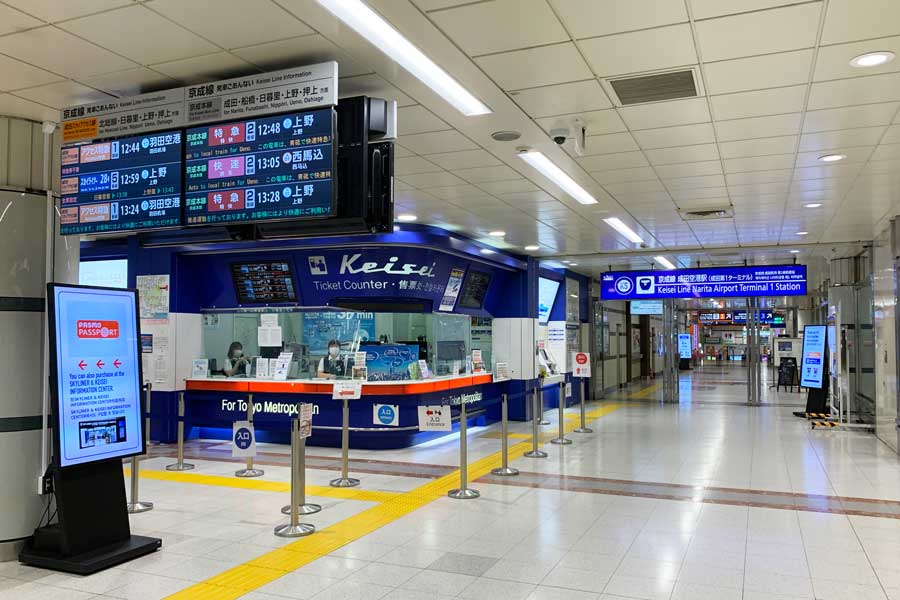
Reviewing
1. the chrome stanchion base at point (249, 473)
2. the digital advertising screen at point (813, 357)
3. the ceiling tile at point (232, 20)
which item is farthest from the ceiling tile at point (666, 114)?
the digital advertising screen at point (813, 357)

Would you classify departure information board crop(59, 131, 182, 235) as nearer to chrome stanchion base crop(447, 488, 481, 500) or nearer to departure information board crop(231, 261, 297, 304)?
chrome stanchion base crop(447, 488, 481, 500)

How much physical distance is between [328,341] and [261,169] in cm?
640

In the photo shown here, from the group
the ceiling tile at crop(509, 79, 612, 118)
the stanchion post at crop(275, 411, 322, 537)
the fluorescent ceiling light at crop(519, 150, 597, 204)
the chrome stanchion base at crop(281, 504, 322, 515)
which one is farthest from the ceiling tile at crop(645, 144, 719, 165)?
the chrome stanchion base at crop(281, 504, 322, 515)

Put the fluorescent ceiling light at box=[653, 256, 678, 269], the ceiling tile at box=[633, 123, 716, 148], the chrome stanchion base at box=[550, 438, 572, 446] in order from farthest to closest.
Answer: the fluorescent ceiling light at box=[653, 256, 678, 269] → the chrome stanchion base at box=[550, 438, 572, 446] → the ceiling tile at box=[633, 123, 716, 148]

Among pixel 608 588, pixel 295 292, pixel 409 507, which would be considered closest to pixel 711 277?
pixel 295 292

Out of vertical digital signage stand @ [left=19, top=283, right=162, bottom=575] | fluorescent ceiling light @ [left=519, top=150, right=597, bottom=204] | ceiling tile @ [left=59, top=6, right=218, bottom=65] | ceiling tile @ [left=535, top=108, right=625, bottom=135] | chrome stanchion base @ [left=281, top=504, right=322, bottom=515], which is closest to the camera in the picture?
ceiling tile @ [left=59, top=6, right=218, bottom=65]

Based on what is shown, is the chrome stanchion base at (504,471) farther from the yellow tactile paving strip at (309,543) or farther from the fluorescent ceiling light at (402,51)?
the fluorescent ceiling light at (402,51)

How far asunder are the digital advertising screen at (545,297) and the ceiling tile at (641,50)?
9359 mm

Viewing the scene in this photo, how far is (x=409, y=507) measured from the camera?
19.8 ft

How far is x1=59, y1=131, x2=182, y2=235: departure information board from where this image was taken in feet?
13.8

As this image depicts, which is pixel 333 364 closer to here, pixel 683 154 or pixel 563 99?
pixel 683 154

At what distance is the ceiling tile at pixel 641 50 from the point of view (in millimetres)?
3529

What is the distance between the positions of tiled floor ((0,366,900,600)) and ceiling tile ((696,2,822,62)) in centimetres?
306

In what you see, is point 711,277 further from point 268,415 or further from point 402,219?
point 268,415
